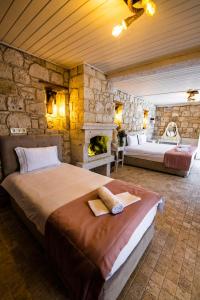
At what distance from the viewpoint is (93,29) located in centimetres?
162

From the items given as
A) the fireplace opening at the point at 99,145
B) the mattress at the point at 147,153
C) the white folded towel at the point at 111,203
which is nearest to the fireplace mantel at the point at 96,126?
the fireplace opening at the point at 99,145

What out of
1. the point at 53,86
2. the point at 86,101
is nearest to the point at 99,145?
the point at 86,101

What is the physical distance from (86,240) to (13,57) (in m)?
2.69

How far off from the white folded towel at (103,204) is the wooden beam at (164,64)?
218 cm

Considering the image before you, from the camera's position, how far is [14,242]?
160cm

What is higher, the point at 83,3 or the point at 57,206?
the point at 83,3

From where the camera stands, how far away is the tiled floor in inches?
45.0

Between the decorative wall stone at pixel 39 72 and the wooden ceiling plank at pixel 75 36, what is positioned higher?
the wooden ceiling plank at pixel 75 36

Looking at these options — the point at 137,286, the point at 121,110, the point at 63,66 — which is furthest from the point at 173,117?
the point at 137,286

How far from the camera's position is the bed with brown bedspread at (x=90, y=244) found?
804 millimetres

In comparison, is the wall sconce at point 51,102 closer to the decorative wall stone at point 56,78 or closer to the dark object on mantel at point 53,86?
the dark object on mantel at point 53,86

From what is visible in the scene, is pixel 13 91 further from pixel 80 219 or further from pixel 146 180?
pixel 146 180

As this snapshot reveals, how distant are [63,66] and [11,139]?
1.78 m

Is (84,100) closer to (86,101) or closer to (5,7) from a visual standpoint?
(86,101)
